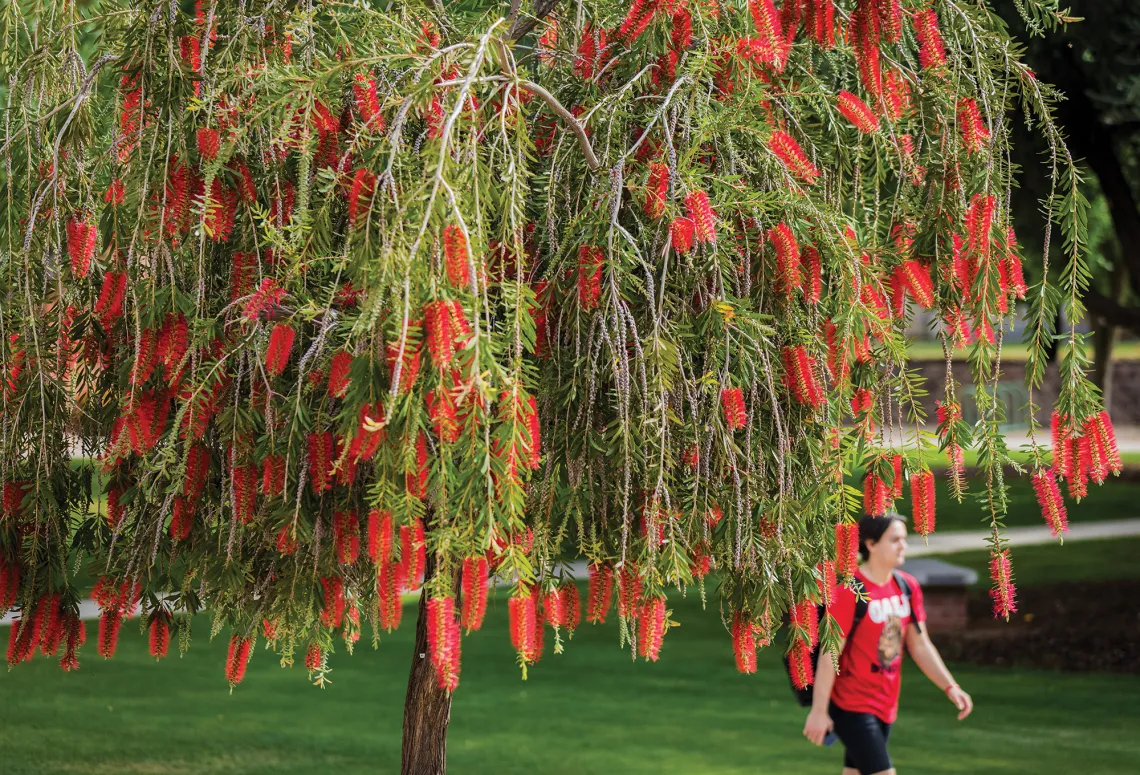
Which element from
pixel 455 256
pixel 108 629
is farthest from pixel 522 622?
pixel 108 629

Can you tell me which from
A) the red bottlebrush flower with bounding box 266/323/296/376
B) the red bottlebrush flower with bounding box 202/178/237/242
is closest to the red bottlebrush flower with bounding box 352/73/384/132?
the red bottlebrush flower with bounding box 202/178/237/242

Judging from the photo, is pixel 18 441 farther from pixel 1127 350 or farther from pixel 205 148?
pixel 1127 350

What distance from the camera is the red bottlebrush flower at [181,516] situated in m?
4.02

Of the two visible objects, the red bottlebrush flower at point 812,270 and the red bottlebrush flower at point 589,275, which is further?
the red bottlebrush flower at point 812,270

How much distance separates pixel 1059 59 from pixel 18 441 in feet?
26.7

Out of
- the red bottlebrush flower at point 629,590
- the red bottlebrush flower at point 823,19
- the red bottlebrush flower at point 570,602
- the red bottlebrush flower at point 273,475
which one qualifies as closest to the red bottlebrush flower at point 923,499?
the red bottlebrush flower at point 629,590

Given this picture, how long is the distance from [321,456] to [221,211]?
2.70 ft

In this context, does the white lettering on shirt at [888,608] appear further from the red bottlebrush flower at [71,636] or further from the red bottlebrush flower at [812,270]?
the red bottlebrush flower at [71,636]

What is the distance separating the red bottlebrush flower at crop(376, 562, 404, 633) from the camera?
10.3ft

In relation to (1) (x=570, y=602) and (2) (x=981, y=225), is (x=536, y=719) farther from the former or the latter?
(2) (x=981, y=225)

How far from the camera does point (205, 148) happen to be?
3.77 metres

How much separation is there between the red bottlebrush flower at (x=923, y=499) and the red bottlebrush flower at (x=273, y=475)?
1.75m

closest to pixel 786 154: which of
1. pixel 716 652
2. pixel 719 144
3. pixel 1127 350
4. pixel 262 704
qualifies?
pixel 719 144

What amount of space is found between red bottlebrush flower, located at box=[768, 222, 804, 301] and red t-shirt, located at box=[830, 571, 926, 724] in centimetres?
252
